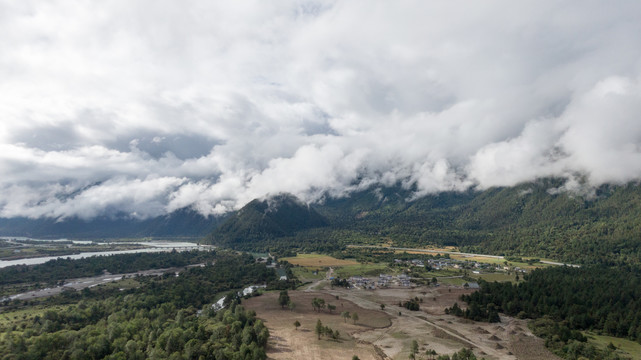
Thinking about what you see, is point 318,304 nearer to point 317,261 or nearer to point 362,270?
point 362,270

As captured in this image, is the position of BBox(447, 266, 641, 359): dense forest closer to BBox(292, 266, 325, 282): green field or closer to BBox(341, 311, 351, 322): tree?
BBox(341, 311, 351, 322): tree

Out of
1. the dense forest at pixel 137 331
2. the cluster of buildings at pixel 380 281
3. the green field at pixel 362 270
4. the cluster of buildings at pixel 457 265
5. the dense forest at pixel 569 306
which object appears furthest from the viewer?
the cluster of buildings at pixel 457 265

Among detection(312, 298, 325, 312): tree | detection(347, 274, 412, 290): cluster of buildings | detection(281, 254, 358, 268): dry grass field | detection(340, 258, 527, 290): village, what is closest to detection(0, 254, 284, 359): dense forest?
detection(312, 298, 325, 312): tree

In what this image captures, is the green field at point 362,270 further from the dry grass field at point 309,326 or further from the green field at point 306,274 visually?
the dry grass field at point 309,326

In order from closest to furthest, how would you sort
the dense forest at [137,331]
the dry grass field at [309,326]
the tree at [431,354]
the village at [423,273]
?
the dense forest at [137,331]
the tree at [431,354]
the dry grass field at [309,326]
the village at [423,273]

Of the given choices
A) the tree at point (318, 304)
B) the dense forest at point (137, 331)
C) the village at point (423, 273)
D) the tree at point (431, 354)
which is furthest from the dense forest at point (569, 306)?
the dense forest at point (137, 331)

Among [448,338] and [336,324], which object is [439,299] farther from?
[336,324]
